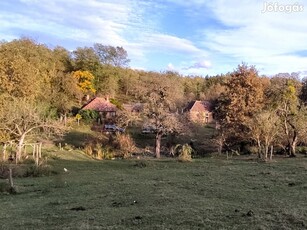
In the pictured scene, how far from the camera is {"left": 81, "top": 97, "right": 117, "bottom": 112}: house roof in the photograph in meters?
70.0

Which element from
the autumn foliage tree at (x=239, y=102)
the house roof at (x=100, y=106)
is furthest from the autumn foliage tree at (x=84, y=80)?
the autumn foliage tree at (x=239, y=102)

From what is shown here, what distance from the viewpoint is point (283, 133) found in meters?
37.4

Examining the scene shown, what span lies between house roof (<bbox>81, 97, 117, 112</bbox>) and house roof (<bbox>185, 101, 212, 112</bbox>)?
14865 millimetres

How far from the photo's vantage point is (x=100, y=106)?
232ft

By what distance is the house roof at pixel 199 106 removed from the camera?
74.1m

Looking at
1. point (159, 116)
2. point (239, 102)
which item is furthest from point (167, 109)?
point (239, 102)

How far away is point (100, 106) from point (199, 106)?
64.7 ft

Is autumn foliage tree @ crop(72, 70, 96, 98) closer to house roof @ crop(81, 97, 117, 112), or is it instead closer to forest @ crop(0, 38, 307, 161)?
forest @ crop(0, 38, 307, 161)

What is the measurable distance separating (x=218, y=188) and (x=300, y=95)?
5915 centimetres

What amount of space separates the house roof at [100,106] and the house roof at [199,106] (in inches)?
585

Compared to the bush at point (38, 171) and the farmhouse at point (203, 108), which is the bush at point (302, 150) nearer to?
the bush at point (38, 171)

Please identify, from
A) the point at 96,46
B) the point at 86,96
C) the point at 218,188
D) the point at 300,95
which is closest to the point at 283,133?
the point at 218,188

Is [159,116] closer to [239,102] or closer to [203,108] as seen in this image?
[239,102]

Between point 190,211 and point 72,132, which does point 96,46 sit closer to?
point 72,132
